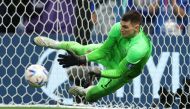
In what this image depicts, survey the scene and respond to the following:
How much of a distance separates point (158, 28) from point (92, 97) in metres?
1.38

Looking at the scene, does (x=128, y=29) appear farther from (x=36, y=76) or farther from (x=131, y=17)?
(x=36, y=76)

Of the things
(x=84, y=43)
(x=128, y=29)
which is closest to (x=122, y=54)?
(x=128, y=29)

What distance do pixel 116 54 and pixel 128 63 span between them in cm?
49

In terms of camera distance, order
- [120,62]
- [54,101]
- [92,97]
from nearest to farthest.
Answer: [120,62]
[92,97]
[54,101]

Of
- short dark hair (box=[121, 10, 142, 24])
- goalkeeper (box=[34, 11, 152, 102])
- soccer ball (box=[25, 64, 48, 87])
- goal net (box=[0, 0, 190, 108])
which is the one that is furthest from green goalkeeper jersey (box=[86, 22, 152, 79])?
goal net (box=[0, 0, 190, 108])

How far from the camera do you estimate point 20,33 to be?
6.30 metres

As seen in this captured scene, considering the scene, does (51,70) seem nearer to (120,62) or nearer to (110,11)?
(110,11)

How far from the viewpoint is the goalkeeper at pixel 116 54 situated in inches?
191

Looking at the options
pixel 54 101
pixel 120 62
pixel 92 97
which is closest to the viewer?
pixel 120 62

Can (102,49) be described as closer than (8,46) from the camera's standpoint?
Answer: Yes

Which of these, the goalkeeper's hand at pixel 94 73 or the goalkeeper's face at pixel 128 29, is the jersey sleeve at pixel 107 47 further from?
the goalkeeper's hand at pixel 94 73

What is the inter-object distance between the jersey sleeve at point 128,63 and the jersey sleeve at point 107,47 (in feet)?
0.95

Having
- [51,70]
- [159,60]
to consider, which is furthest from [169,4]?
[51,70]

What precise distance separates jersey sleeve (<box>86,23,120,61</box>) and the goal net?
105 cm
